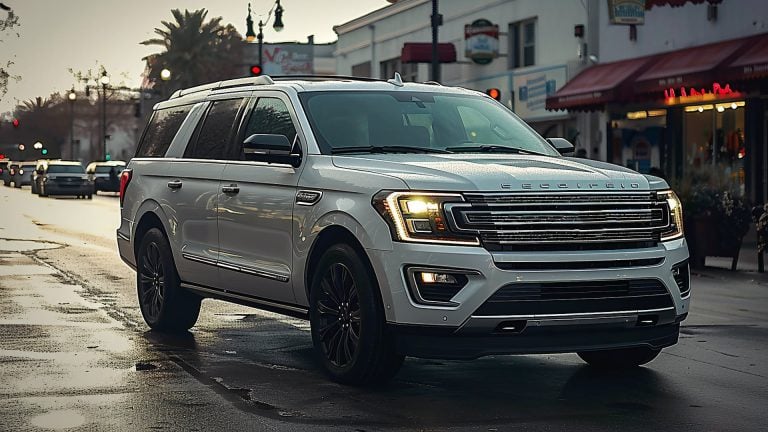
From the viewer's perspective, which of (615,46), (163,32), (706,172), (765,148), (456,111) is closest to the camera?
(456,111)

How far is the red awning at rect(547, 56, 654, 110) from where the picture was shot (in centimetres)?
3097

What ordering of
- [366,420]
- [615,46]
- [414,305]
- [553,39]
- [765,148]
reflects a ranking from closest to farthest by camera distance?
1. [366,420]
2. [414,305]
3. [765,148]
4. [615,46]
5. [553,39]

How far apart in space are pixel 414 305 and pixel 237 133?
122 inches

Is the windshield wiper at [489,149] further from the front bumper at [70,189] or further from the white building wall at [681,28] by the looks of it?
the front bumper at [70,189]

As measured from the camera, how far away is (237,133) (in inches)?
411

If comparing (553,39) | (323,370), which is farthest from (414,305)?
(553,39)

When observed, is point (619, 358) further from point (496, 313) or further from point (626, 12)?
point (626, 12)

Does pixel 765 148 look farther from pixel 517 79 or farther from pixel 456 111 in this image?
pixel 456 111

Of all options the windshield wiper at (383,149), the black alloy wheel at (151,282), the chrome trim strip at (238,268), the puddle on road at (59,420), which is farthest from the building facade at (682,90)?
the puddle on road at (59,420)

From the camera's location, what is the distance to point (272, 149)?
9.17 meters

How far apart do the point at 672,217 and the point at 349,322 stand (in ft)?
7.08

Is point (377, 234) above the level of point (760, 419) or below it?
above

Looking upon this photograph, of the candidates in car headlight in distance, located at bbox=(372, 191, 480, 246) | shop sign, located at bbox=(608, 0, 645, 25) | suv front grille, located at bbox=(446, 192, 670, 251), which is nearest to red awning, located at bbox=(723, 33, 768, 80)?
shop sign, located at bbox=(608, 0, 645, 25)

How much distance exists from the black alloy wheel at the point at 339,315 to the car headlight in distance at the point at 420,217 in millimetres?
530
